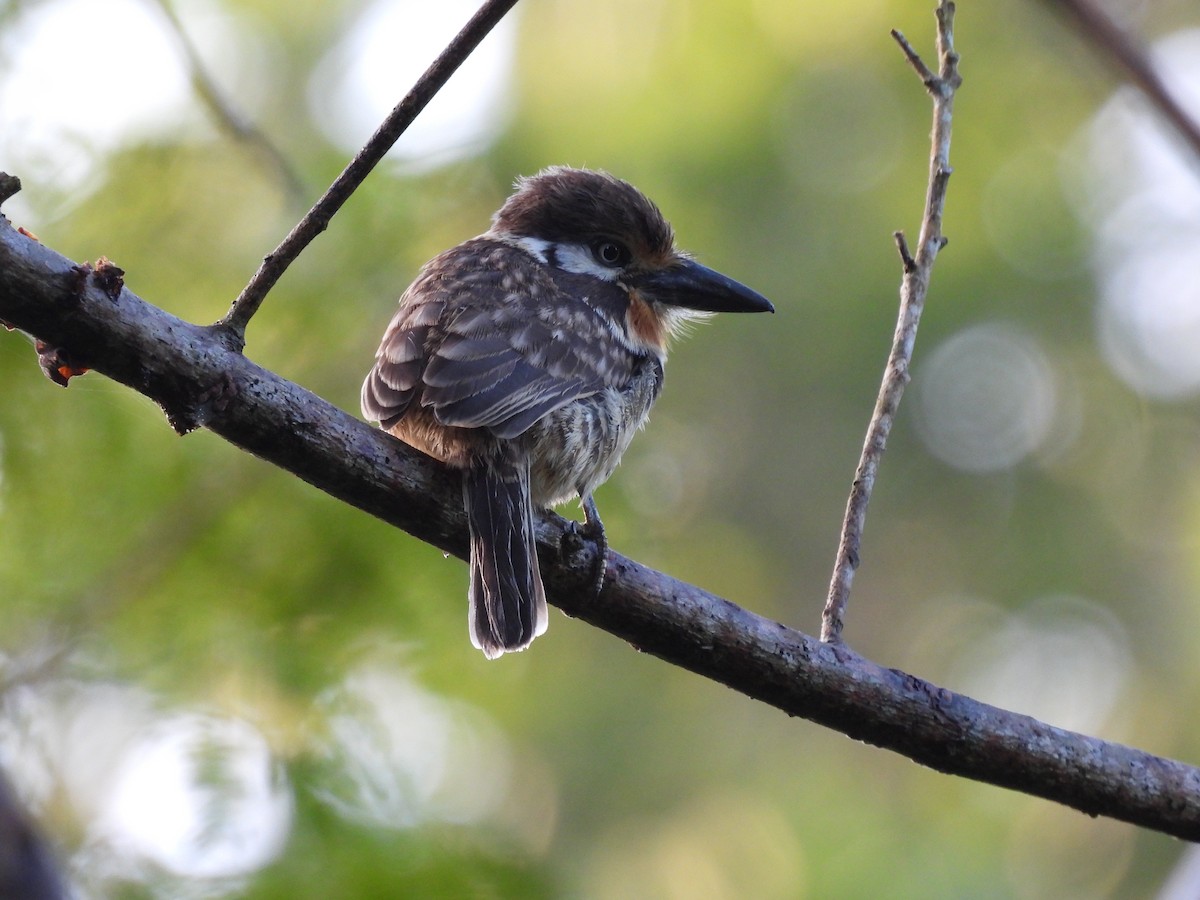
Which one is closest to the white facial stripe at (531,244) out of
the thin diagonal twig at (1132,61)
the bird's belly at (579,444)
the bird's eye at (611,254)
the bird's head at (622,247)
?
the bird's head at (622,247)

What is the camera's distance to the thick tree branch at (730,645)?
6.52 ft

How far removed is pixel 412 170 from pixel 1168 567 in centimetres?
587

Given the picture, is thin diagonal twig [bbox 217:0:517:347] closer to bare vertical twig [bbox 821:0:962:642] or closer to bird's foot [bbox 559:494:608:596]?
bird's foot [bbox 559:494:608:596]

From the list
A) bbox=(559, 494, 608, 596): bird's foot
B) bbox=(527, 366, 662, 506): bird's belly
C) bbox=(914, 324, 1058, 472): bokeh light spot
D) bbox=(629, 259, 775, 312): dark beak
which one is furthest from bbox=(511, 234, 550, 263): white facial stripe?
bbox=(914, 324, 1058, 472): bokeh light spot

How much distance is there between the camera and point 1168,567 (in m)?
7.51

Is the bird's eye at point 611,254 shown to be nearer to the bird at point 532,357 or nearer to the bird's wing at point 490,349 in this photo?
the bird at point 532,357

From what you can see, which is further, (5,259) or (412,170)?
(412,170)

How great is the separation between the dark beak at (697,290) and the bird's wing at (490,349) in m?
0.26

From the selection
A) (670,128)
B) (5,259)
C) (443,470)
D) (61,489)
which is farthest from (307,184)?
(670,128)

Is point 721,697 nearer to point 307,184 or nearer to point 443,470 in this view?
point 307,184

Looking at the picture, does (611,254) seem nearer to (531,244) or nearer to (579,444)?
(531,244)

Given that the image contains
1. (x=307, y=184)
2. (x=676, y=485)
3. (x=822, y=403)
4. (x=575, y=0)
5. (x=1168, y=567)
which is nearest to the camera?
(x=307, y=184)

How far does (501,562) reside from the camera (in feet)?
7.68

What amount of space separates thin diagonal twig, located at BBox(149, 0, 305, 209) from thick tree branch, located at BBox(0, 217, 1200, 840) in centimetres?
110
